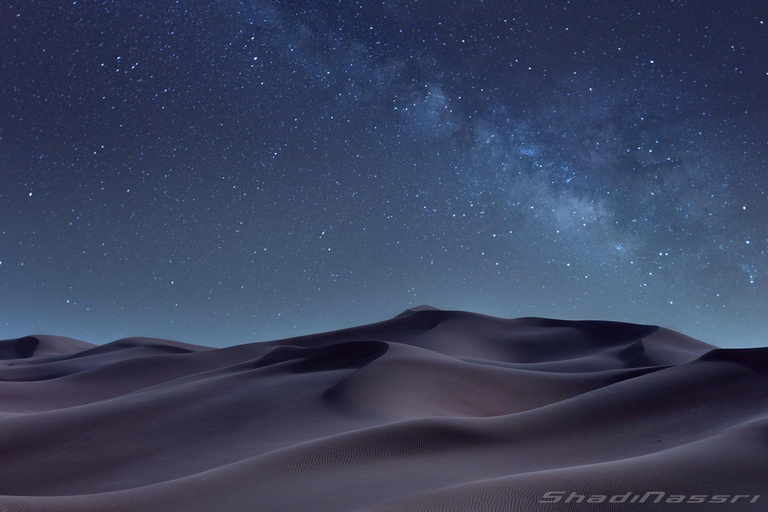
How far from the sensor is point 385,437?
6.70 meters

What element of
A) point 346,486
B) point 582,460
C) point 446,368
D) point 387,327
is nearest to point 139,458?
point 346,486

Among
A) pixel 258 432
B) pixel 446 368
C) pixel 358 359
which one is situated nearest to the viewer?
pixel 258 432

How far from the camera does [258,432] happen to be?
9258 millimetres

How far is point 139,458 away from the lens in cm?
827

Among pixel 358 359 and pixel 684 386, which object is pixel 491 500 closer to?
pixel 684 386

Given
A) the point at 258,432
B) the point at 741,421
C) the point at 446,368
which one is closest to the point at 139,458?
the point at 258,432

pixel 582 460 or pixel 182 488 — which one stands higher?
pixel 182 488

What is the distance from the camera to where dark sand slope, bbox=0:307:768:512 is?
4445 mm

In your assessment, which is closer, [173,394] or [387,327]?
[173,394]

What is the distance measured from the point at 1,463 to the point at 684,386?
11.0m

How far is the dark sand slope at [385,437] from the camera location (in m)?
4.45

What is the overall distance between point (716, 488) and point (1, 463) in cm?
939

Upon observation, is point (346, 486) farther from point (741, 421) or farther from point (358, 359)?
point (358, 359)

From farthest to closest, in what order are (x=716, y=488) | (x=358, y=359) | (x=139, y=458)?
1. (x=358, y=359)
2. (x=139, y=458)
3. (x=716, y=488)
